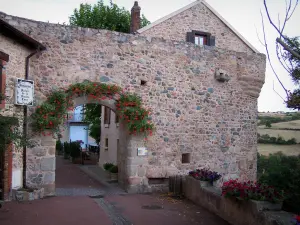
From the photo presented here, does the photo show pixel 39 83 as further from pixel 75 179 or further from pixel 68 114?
pixel 75 179

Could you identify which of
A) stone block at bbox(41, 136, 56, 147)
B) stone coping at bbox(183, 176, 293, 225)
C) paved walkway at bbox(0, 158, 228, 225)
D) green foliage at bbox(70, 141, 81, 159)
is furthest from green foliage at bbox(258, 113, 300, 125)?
stone block at bbox(41, 136, 56, 147)

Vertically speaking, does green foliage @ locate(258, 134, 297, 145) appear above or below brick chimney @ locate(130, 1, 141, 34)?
below

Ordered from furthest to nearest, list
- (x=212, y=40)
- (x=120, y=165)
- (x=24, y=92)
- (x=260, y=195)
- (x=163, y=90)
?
(x=212, y=40)
(x=120, y=165)
(x=163, y=90)
(x=24, y=92)
(x=260, y=195)

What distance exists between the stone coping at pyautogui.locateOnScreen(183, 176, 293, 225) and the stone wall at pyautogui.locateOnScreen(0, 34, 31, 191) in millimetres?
4269

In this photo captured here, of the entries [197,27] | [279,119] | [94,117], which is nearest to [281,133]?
[279,119]

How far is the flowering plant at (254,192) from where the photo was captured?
5.61 m

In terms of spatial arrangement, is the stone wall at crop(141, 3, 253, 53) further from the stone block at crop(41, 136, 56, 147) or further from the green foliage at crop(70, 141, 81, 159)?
the stone block at crop(41, 136, 56, 147)

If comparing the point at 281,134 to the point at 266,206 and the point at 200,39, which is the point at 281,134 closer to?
the point at 200,39

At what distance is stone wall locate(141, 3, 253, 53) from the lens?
14.5m

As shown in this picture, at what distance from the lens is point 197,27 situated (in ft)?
49.9

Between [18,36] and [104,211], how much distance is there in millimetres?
4344

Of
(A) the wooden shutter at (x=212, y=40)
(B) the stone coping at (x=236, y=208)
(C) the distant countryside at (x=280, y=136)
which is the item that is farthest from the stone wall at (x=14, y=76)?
(C) the distant countryside at (x=280, y=136)

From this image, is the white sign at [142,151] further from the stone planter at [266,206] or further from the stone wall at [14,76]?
the stone planter at [266,206]

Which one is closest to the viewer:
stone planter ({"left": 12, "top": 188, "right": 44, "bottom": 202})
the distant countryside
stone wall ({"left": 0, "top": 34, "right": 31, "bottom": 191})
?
stone wall ({"left": 0, "top": 34, "right": 31, "bottom": 191})
